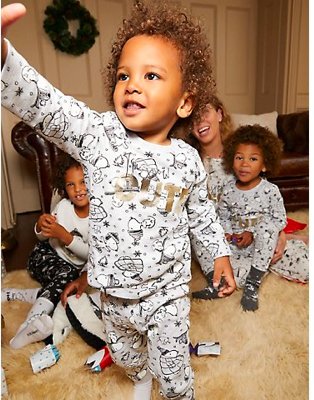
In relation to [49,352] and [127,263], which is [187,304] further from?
[49,352]

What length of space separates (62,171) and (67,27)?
1698mm

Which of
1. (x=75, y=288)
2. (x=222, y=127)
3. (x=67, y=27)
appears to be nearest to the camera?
(x=75, y=288)

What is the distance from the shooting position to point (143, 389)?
0.94 meters

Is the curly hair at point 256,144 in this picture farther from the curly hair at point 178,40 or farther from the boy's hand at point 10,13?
the boy's hand at point 10,13

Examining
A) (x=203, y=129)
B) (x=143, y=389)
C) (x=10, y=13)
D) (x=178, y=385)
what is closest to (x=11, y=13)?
(x=10, y=13)

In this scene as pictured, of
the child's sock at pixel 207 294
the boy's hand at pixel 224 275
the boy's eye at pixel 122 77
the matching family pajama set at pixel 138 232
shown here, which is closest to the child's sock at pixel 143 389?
the matching family pajama set at pixel 138 232

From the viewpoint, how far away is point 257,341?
3.74 ft

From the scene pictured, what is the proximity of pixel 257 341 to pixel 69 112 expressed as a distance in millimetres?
922

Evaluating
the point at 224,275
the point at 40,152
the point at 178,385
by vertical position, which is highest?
the point at 40,152

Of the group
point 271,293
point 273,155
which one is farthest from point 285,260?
point 273,155

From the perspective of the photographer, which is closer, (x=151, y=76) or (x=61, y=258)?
(x=151, y=76)

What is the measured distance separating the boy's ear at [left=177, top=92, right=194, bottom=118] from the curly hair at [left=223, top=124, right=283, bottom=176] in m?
0.76

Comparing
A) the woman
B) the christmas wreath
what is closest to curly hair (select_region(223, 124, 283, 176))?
the woman

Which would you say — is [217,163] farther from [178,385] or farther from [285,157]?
[178,385]
